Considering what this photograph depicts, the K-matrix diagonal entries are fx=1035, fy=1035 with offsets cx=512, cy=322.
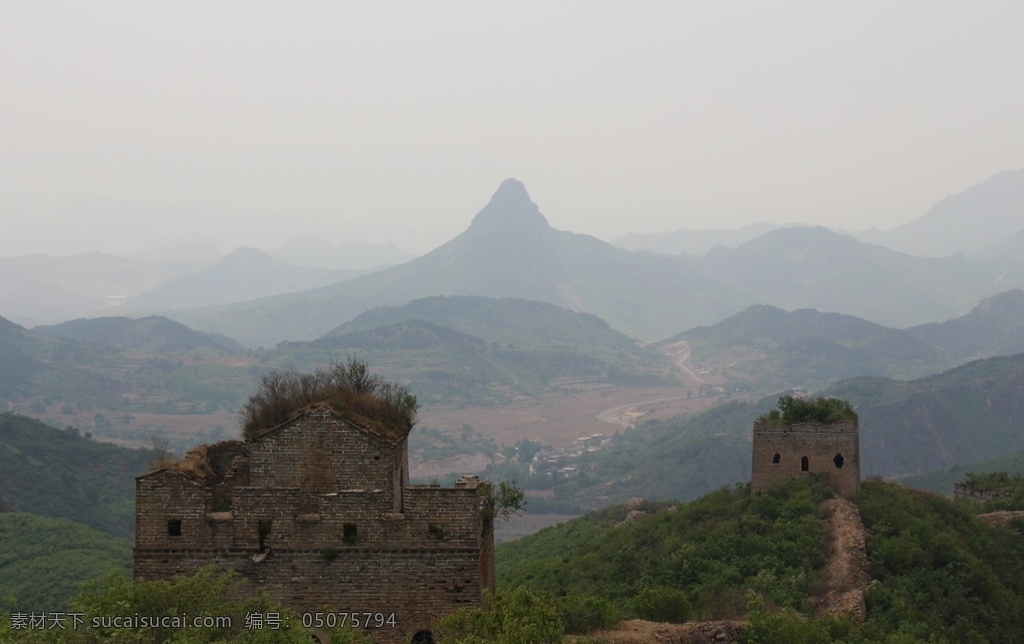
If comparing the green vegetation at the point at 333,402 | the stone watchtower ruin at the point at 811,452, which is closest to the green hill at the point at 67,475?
the stone watchtower ruin at the point at 811,452

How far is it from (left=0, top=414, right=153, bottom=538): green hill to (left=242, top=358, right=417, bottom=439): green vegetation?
7919cm

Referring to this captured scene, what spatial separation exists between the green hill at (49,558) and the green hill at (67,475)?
15773mm

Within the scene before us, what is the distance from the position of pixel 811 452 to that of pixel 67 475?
287 feet

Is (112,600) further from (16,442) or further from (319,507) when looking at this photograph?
(16,442)

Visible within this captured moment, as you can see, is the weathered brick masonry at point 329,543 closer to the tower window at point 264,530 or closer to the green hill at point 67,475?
the tower window at point 264,530

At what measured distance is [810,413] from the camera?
4034 centimetres

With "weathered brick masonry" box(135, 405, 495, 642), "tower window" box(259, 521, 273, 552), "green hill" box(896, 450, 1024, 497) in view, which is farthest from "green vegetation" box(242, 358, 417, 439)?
"green hill" box(896, 450, 1024, 497)

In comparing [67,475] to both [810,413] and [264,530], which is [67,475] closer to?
[810,413]

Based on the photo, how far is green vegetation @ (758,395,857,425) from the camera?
40062 millimetres

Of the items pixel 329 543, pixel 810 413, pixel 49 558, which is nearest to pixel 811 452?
pixel 810 413

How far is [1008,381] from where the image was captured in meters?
182

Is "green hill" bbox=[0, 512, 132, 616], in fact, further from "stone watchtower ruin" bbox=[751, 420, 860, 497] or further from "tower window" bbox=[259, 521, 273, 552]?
"tower window" bbox=[259, 521, 273, 552]

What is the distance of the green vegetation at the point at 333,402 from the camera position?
686 inches

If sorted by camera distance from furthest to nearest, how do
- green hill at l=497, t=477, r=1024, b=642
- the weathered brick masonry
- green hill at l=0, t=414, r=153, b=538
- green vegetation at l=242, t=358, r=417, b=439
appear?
green hill at l=0, t=414, r=153, b=538 < green hill at l=497, t=477, r=1024, b=642 < green vegetation at l=242, t=358, r=417, b=439 < the weathered brick masonry
